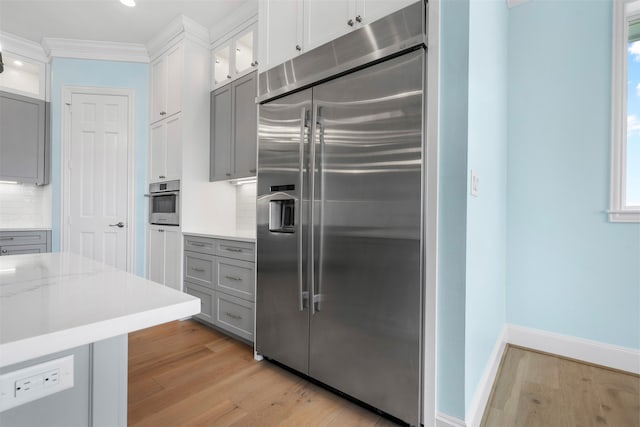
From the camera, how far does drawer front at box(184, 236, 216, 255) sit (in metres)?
2.72

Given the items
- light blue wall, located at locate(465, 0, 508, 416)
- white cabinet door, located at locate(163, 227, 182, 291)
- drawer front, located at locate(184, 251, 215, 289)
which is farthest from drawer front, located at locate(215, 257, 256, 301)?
light blue wall, located at locate(465, 0, 508, 416)

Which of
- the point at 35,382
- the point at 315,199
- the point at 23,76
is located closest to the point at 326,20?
the point at 315,199

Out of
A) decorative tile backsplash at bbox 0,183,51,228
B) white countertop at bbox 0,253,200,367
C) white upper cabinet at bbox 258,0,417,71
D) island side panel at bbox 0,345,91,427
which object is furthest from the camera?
decorative tile backsplash at bbox 0,183,51,228

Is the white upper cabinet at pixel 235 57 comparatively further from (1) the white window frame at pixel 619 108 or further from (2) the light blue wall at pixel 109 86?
(1) the white window frame at pixel 619 108

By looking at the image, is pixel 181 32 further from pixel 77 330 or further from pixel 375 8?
pixel 77 330

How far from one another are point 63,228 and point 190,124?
189 centimetres

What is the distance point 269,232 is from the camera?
2096mm

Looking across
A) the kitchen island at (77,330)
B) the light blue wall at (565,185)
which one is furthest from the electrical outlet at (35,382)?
the light blue wall at (565,185)

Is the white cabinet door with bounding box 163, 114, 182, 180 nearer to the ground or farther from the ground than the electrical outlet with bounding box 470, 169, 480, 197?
farther from the ground

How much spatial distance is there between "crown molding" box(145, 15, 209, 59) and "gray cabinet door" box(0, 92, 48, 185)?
158cm

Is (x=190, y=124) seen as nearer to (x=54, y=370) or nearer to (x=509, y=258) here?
(x=54, y=370)

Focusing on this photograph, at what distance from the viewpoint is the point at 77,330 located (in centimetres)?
50

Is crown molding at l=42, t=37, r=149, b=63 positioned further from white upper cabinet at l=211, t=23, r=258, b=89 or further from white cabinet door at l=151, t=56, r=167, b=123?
white upper cabinet at l=211, t=23, r=258, b=89

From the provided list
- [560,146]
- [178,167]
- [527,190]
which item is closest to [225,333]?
[178,167]
